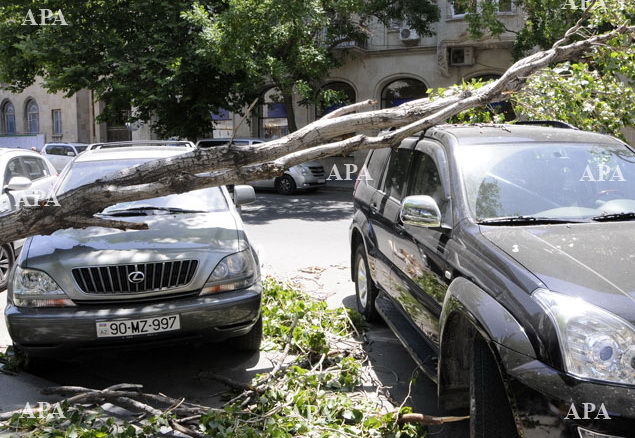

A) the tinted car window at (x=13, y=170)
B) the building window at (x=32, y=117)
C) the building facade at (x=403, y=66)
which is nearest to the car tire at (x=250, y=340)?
the tinted car window at (x=13, y=170)

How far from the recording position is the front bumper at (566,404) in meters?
2.16

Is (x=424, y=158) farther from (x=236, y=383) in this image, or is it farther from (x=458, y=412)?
(x=236, y=383)

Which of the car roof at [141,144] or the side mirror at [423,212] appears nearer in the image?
the side mirror at [423,212]

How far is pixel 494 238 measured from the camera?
3096 millimetres

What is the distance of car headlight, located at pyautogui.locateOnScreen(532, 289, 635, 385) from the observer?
7.30 ft

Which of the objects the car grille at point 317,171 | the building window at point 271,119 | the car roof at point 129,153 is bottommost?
the car grille at point 317,171

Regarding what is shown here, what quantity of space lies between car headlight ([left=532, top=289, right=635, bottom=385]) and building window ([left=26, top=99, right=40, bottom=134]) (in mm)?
44110

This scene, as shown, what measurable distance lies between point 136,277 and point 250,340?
3.71ft

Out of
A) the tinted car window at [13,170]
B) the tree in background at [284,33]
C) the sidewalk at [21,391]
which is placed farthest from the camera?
the tree in background at [284,33]

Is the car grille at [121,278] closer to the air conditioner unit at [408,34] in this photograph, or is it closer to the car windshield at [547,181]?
the car windshield at [547,181]

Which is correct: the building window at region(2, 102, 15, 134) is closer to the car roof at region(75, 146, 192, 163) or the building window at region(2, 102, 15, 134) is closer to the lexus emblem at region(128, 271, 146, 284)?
the car roof at region(75, 146, 192, 163)

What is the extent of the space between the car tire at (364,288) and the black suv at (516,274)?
1.43ft

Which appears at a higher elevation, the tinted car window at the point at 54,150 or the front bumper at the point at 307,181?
the tinted car window at the point at 54,150

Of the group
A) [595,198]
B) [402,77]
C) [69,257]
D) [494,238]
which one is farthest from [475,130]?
[402,77]
